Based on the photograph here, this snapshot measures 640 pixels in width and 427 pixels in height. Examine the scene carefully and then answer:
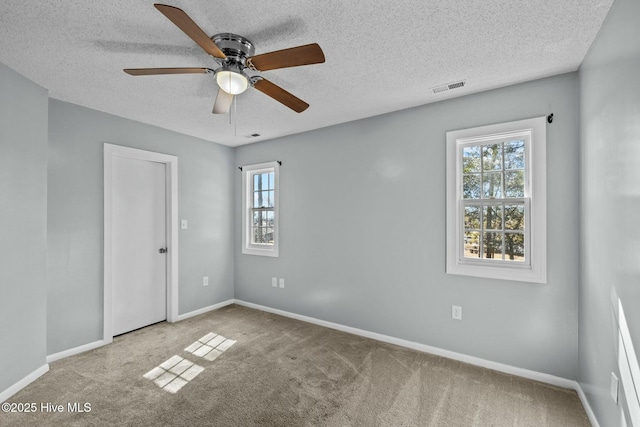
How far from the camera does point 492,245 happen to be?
2717mm

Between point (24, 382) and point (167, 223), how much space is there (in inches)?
78.7

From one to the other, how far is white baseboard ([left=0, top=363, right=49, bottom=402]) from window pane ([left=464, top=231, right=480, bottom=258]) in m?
3.98

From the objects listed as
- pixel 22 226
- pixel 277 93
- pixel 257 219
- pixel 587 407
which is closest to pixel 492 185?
pixel 587 407

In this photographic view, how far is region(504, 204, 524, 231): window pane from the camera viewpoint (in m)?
2.60

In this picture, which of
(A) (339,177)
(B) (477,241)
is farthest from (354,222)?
(B) (477,241)

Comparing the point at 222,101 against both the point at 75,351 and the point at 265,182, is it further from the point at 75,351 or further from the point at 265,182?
the point at 75,351

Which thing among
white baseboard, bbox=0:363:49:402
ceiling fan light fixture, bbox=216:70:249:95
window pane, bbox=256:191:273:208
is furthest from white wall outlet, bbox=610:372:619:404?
white baseboard, bbox=0:363:49:402

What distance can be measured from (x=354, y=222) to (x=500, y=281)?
1.57m

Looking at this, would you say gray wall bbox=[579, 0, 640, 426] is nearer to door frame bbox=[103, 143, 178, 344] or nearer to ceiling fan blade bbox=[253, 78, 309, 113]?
ceiling fan blade bbox=[253, 78, 309, 113]

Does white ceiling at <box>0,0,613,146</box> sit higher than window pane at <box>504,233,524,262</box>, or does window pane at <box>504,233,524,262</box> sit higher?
white ceiling at <box>0,0,613,146</box>

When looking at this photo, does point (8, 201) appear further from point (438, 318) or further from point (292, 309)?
point (438, 318)

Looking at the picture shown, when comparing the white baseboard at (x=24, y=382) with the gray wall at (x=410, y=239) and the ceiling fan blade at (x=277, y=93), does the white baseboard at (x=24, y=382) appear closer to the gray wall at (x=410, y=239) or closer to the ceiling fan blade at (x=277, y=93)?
the gray wall at (x=410, y=239)

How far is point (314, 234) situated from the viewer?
3828 millimetres

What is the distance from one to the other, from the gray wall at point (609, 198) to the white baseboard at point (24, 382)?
158 inches
